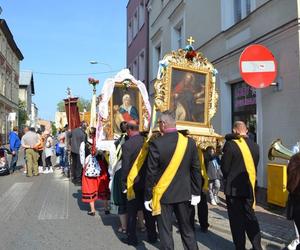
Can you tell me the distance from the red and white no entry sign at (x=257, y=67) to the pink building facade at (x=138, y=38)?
16047mm

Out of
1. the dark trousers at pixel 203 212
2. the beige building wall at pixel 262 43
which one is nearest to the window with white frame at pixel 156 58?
the beige building wall at pixel 262 43

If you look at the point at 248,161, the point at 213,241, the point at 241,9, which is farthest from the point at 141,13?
the point at 248,161

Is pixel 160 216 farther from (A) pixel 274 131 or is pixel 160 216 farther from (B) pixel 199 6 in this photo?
(B) pixel 199 6

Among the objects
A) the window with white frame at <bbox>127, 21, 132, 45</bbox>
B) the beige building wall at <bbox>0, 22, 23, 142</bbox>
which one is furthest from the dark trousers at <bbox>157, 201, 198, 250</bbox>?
the beige building wall at <bbox>0, 22, 23, 142</bbox>

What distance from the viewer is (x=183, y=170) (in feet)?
16.1

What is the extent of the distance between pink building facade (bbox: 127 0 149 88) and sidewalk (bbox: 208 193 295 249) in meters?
15.8

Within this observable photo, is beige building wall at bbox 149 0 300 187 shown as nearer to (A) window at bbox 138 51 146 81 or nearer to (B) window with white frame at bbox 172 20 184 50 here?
(B) window with white frame at bbox 172 20 184 50

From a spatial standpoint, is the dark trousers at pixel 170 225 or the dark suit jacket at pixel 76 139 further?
the dark suit jacket at pixel 76 139

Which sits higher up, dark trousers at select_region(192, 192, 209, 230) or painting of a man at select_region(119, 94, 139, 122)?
painting of a man at select_region(119, 94, 139, 122)

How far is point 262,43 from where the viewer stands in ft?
33.7

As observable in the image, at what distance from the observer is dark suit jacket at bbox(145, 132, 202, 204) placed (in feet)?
15.9

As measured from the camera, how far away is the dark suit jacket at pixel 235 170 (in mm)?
5449

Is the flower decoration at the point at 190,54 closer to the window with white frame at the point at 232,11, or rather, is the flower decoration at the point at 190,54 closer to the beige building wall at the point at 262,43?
the beige building wall at the point at 262,43

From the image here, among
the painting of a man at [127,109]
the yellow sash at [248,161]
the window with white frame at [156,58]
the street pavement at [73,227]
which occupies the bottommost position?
the street pavement at [73,227]
